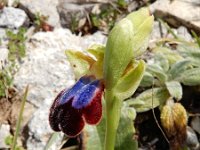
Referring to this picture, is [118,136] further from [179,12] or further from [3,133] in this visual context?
[179,12]

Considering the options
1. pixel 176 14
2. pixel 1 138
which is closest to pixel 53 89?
pixel 1 138

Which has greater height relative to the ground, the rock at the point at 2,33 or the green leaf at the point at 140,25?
the green leaf at the point at 140,25

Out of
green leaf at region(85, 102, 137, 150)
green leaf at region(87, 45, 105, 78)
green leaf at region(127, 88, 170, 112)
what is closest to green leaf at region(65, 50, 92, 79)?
green leaf at region(87, 45, 105, 78)

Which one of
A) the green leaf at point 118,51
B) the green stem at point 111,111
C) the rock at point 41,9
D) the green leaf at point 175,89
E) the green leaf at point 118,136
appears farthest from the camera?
the rock at point 41,9

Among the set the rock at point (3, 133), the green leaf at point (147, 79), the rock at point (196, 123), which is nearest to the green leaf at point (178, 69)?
the green leaf at point (147, 79)

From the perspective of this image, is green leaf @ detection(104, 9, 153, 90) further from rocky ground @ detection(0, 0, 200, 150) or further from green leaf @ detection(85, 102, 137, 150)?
rocky ground @ detection(0, 0, 200, 150)

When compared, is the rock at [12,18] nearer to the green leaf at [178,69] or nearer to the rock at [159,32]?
the rock at [159,32]

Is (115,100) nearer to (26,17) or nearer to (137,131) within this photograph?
(137,131)
